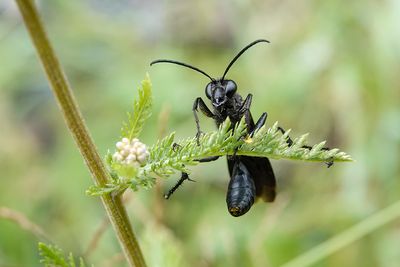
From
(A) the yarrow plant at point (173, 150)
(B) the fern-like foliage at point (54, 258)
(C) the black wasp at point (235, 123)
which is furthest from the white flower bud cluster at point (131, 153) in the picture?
(C) the black wasp at point (235, 123)

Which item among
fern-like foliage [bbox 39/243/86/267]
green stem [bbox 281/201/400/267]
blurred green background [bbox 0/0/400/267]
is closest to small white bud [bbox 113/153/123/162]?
fern-like foliage [bbox 39/243/86/267]

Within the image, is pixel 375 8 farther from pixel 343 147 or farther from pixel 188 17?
pixel 188 17

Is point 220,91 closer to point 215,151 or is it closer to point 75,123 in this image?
point 215,151

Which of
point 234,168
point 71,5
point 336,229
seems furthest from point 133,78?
point 234,168

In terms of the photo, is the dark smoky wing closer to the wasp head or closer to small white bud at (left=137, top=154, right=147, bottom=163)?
the wasp head

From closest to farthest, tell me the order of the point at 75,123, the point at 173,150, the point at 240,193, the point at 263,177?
the point at 75,123
the point at 173,150
the point at 240,193
the point at 263,177

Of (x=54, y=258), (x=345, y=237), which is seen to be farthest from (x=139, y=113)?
(x=345, y=237)

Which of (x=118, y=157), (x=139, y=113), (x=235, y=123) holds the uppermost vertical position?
(x=235, y=123)

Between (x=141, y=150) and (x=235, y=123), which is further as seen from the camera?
(x=235, y=123)
